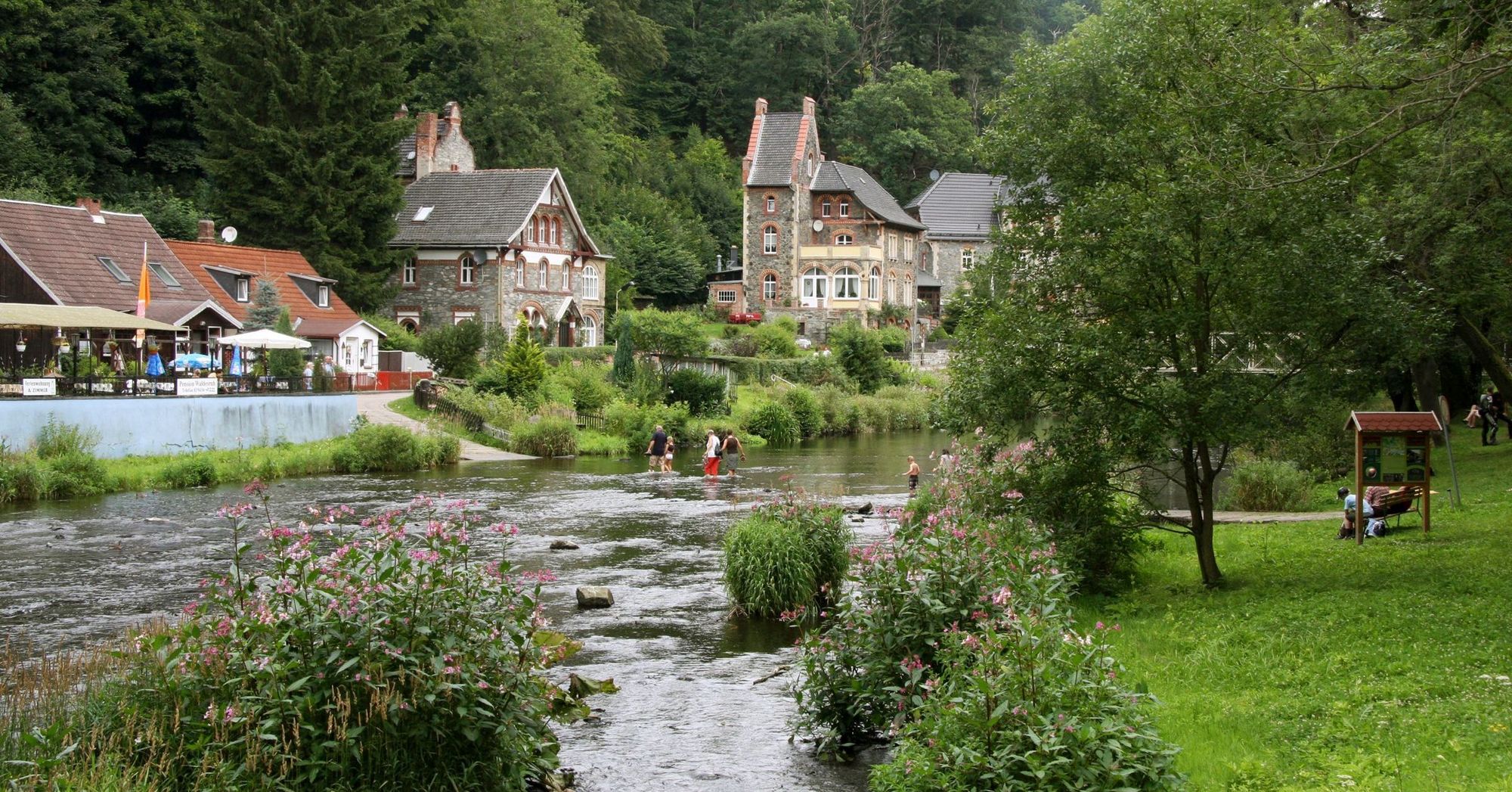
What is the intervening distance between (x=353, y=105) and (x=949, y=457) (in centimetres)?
4996

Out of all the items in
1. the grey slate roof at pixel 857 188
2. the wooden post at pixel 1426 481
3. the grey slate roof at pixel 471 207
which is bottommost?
the wooden post at pixel 1426 481

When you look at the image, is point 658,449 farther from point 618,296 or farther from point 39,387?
point 618,296

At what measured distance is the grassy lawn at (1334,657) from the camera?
920cm

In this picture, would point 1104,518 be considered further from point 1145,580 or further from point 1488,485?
point 1488,485

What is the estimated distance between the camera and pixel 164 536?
24250 millimetres

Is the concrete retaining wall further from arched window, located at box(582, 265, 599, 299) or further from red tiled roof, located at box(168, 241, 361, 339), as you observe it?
arched window, located at box(582, 265, 599, 299)

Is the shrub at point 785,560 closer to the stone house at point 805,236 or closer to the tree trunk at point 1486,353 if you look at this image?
the tree trunk at point 1486,353

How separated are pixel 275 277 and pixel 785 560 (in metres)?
42.7

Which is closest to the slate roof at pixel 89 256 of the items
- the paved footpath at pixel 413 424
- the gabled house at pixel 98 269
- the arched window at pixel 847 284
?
the gabled house at pixel 98 269

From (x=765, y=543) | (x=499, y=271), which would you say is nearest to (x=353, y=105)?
(x=499, y=271)

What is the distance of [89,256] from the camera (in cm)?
4575

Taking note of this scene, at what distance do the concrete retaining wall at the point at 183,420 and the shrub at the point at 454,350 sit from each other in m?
10.2

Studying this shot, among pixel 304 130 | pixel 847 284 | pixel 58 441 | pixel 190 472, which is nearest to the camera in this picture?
pixel 58 441

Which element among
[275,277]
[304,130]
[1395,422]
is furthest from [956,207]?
[1395,422]
